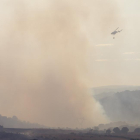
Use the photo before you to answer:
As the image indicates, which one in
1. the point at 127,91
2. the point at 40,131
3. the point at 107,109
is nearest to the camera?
the point at 40,131

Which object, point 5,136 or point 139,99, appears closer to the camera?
point 5,136

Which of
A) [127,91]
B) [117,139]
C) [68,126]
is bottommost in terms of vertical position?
[117,139]

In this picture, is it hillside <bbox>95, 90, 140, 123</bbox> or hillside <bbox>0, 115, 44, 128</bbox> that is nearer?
hillside <bbox>0, 115, 44, 128</bbox>

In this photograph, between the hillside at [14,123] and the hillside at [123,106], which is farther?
the hillside at [123,106]

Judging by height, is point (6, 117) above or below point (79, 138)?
above

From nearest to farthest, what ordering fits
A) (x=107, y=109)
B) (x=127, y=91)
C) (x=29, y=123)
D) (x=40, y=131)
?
1. (x=40, y=131)
2. (x=29, y=123)
3. (x=107, y=109)
4. (x=127, y=91)

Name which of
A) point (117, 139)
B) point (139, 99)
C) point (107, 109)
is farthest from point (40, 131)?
point (139, 99)

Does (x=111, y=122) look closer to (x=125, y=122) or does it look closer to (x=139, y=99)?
(x=125, y=122)

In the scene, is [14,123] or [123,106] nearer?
[14,123]

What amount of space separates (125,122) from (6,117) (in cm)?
4681

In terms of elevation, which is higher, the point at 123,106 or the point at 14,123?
the point at 123,106

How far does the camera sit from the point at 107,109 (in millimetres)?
170500

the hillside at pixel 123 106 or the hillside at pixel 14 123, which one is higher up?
the hillside at pixel 123 106

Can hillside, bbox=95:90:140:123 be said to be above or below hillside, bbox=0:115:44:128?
above
